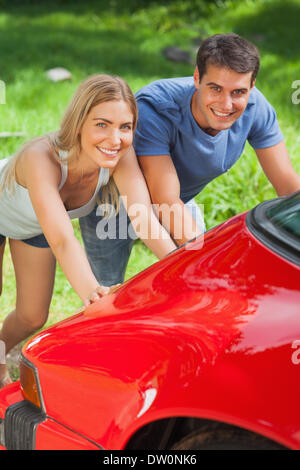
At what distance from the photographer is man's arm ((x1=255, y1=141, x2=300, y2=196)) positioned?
3.04 metres

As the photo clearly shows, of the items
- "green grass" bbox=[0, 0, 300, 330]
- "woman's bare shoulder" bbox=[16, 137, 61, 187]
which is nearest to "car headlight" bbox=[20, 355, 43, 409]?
"woman's bare shoulder" bbox=[16, 137, 61, 187]

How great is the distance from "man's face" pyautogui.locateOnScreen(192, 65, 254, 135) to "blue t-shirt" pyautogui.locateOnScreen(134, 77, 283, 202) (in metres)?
0.10

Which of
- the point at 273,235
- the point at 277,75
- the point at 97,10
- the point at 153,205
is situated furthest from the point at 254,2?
the point at 273,235

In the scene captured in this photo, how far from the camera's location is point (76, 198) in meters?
Result: 2.68

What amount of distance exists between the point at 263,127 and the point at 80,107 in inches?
38.6

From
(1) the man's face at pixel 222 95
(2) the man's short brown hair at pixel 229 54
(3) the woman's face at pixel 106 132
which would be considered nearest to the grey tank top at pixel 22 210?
(3) the woman's face at pixel 106 132

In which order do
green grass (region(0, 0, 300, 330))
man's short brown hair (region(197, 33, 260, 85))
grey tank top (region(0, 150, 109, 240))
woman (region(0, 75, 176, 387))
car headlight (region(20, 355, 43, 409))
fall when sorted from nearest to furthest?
car headlight (region(20, 355, 43, 409)) → woman (region(0, 75, 176, 387)) → grey tank top (region(0, 150, 109, 240)) → man's short brown hair (region(197, 33, 260, 85)) → green grass (region(0, 0, 300, 330))

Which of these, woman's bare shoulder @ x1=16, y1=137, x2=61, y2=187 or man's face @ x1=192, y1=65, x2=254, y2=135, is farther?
man's face @ x1=192, y1=65, x2=254, y2=135

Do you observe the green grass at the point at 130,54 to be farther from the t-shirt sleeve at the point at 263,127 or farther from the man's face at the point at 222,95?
the man's face at the point at 222,95

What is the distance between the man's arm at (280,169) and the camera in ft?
9.99

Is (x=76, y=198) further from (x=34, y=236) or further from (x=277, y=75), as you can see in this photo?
(x=277, y=75)

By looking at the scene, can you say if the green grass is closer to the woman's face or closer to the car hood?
the woman's face

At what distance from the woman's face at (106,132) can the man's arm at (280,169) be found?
0.89m
